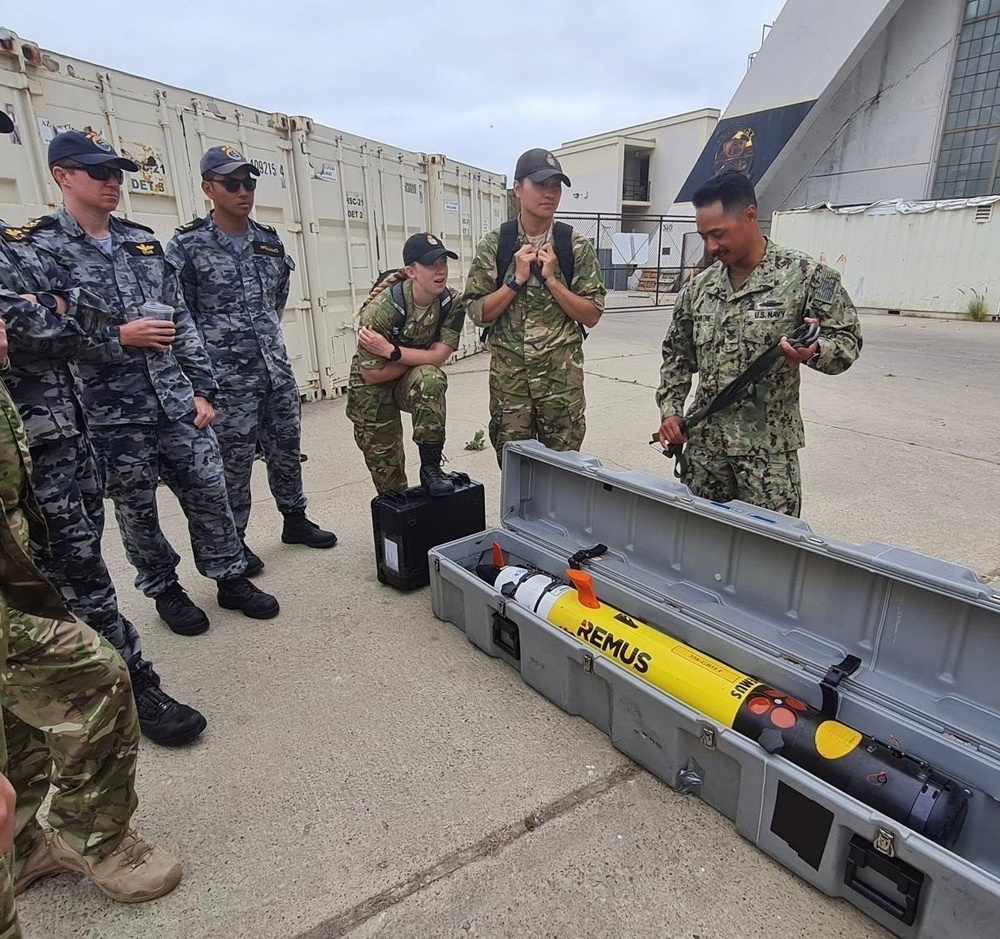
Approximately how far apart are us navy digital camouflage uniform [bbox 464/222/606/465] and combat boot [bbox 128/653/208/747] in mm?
1827

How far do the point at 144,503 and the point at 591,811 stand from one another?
2.00m

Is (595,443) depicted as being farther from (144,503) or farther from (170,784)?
(170,784)

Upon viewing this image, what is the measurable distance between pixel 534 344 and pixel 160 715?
2108mm

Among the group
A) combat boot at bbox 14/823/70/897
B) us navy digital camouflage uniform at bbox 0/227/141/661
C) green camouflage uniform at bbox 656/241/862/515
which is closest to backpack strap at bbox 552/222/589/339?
green camouflage uniform at bbox 656/241/862/515

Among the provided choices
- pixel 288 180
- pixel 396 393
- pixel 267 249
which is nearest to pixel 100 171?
pixel 267 249

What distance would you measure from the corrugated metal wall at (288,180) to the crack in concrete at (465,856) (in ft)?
15.3

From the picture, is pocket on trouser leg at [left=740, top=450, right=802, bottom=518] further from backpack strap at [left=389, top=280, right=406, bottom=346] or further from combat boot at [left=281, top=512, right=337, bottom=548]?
combat boot at [left=281, top=512, right=337, bottom=548]

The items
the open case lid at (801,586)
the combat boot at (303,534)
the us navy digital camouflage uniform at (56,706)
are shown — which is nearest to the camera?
the us navy digital camouflage uniform at (56,706)

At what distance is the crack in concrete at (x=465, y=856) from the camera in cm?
154

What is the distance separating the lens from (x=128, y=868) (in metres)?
1.60

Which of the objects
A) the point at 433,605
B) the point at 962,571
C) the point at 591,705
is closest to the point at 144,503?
the point at 433,605

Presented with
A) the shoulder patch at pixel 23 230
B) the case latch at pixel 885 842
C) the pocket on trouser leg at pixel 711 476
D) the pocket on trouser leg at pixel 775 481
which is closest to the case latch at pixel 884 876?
the case latch at pixel 885 842

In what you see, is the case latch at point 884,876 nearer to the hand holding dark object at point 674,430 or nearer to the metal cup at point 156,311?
the hand holding dark object at point 674,430

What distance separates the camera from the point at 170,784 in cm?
197
